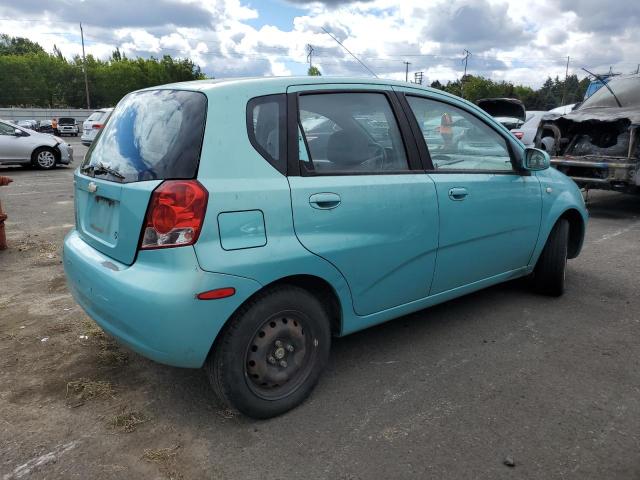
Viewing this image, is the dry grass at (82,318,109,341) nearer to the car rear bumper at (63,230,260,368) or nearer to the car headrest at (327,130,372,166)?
the car rear bumper at (63,230,260,368)

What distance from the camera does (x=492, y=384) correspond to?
3.07 m

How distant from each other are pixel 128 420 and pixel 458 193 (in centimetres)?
237

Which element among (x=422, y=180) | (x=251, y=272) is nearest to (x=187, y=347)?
(x=251, y=272)

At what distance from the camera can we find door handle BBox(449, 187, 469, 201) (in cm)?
335

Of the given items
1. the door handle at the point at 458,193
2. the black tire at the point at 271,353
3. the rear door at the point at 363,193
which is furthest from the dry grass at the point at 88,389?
the door handle at the point at 458,193

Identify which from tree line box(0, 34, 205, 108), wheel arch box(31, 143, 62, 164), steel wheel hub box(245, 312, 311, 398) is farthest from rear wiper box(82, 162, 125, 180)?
tree line box(0, 34, 205, 108)

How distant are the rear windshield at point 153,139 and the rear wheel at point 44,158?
40.0 feet

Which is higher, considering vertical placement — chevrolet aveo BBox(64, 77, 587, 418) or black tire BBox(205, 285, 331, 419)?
chevrolet aveo BBox(64, 77, 587, 418)

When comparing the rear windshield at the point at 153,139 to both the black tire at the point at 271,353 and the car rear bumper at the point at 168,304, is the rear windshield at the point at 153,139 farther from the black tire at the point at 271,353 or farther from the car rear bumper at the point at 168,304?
the black tire at the point at 271,353

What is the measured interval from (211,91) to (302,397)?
1675 millimetres

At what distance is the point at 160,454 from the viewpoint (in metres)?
2.42

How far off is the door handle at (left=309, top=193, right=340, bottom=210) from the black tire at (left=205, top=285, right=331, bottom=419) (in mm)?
446

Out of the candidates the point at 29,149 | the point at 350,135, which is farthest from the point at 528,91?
the point at 350,135

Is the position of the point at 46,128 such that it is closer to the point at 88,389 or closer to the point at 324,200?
the point at 88,389
